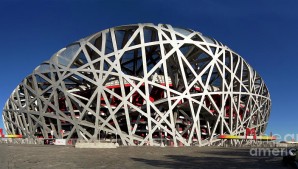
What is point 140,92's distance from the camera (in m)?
37.8

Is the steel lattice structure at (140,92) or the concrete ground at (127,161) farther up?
the steel lattice structure at (140,92)

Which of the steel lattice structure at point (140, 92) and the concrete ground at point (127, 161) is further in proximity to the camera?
the steel lattice structure at point (140, 92)

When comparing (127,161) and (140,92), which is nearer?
(127,161)

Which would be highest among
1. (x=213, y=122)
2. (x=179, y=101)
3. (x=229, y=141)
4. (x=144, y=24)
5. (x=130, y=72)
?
(x=144, y=24)

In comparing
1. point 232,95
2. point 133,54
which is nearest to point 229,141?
point 232,95

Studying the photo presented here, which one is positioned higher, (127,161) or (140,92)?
(140,92)

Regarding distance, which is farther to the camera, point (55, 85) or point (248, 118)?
point (248, 118)

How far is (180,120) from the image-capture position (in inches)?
1719

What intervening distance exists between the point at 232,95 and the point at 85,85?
2216 centimetres

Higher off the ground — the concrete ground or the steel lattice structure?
the steel lattice structure

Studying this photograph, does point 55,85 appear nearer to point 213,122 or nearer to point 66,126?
point 66,126

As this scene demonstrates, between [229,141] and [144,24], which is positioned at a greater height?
[144,24]

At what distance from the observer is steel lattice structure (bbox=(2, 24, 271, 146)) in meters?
38.4

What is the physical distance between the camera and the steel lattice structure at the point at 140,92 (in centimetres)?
3841
